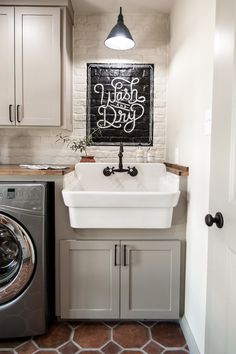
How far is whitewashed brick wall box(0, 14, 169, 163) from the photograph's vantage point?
7.98 feet

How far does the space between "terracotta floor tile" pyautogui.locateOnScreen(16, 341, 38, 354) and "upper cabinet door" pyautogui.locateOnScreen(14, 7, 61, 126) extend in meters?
1.54

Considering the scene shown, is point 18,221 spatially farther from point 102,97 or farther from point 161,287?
point 102,97

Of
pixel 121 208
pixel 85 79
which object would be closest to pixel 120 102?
pixel 85 79

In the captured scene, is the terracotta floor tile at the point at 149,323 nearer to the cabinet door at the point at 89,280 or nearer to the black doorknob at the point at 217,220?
the cabinet door at the point at 89,280

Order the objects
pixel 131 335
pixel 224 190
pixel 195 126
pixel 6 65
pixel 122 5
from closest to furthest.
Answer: pixel 224 190
pixel 195 126
pixel 131 335
pixel 6 65
pixel 122 5

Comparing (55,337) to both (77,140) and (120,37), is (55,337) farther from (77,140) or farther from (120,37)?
(120,37)

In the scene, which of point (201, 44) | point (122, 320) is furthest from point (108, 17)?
point (122, 320)

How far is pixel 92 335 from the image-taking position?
1.79 meters

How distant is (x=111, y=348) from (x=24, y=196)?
1.05 m

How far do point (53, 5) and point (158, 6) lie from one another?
0.85 meters

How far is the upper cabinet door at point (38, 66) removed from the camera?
7.06ft

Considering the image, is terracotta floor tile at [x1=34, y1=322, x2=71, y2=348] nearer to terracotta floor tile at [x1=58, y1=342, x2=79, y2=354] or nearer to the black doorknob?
terracotta floor tile at [x1=58, y1=342, x2=79, y2=354]

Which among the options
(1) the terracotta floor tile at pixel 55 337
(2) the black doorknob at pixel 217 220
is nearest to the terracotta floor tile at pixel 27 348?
(1) the terracotta floor tile at pixel 55 337

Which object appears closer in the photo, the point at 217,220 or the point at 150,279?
the point at 217,220
